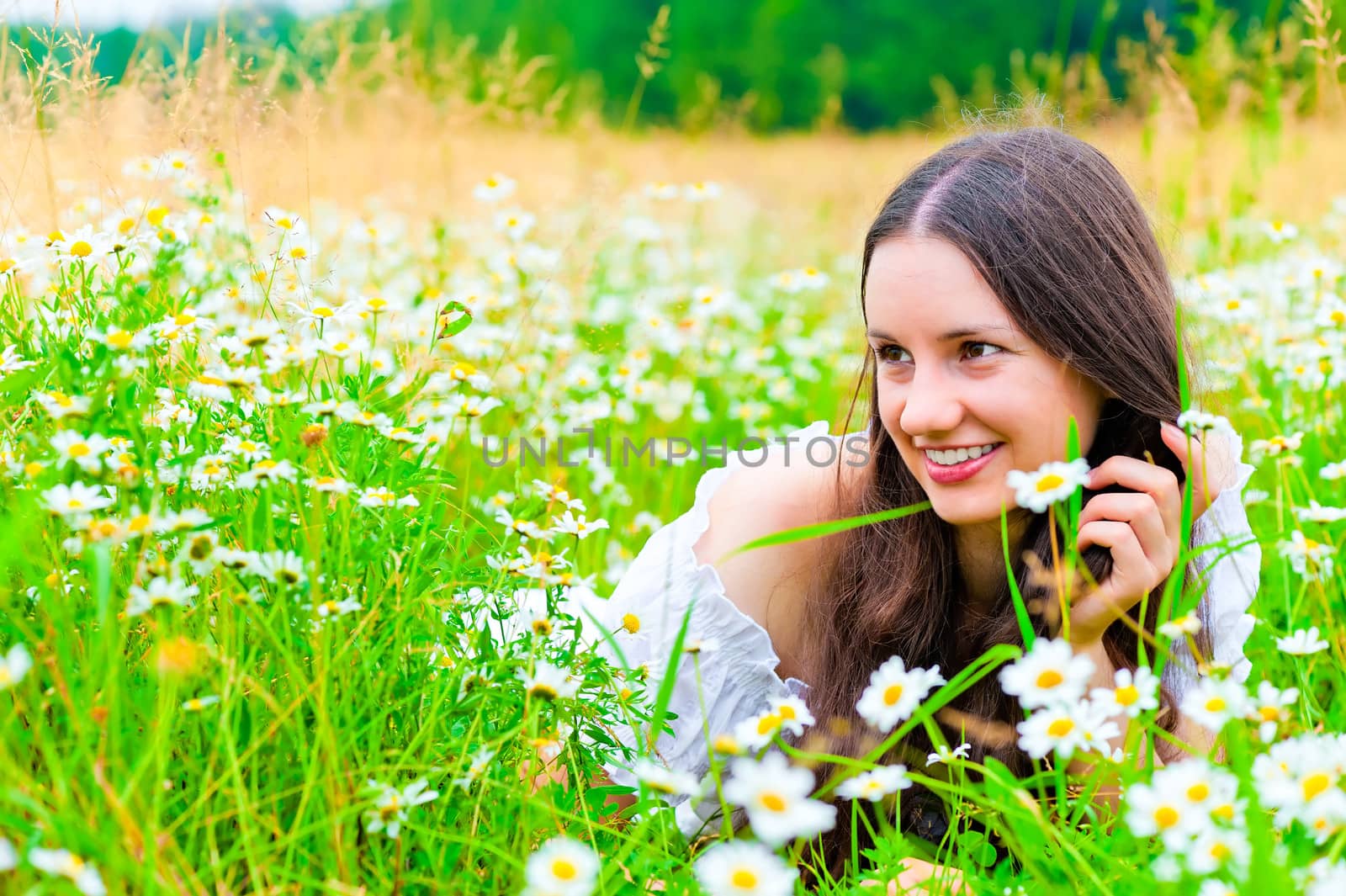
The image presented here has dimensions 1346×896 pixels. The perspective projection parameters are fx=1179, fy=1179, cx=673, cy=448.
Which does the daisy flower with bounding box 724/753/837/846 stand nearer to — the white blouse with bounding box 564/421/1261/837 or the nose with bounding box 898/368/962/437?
the nose with bounding box 898/368/962/437

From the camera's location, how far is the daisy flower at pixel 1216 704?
0.98 m

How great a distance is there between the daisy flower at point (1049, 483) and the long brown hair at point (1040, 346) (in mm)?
547

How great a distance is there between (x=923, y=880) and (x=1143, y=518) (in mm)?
587

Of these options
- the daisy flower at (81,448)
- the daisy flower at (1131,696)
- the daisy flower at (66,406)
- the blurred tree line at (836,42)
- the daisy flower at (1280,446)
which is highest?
the blurred tree line at (836,42)

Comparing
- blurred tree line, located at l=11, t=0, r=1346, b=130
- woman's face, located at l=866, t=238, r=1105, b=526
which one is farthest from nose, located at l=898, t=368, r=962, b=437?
blurred tree line, located at l=11, t=0, r=1346, b=130

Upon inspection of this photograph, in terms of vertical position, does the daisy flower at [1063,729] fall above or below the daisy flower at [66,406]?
below

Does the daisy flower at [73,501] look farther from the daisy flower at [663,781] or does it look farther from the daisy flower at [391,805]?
the daisy flower at [663,781]

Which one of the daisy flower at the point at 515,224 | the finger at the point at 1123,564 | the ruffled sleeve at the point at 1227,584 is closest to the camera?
the finger at the point at 1123,564

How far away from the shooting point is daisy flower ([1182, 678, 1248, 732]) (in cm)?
98

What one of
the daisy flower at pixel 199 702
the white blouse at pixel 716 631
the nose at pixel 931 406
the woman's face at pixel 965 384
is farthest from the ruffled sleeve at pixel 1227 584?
the daisy flower at pixel 199 702

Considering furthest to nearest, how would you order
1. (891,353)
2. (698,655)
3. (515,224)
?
(515,224) < (698,655) < (891,353)

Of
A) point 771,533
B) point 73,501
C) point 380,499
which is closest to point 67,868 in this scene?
point 73,501

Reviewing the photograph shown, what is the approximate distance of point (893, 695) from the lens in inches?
44.8

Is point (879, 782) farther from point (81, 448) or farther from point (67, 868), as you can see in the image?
point (81, 448)
